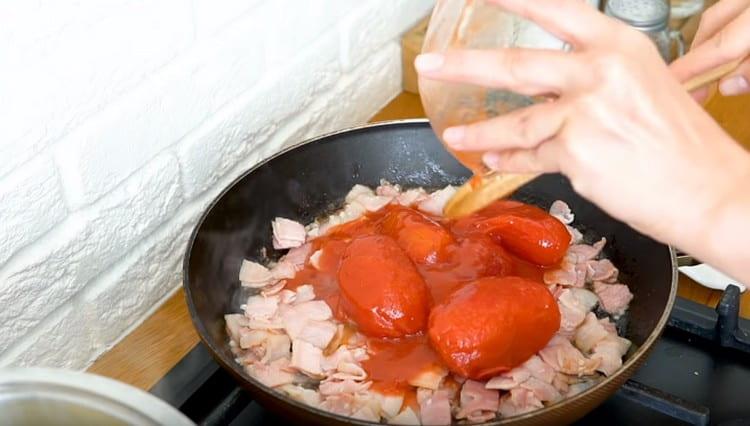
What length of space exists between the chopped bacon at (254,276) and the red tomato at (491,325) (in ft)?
0.65

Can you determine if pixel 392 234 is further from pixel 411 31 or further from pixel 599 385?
pixel 411 31

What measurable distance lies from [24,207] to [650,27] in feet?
2.74

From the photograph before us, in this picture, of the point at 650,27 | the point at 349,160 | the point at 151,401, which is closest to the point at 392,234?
the point at 349,160

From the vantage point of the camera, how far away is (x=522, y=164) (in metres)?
0.61

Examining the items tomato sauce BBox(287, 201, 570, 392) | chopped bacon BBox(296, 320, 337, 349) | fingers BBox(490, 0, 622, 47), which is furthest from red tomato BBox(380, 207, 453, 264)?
fingers BBox(490, 0, 622, 47)

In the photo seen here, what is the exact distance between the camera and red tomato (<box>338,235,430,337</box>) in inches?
31.6

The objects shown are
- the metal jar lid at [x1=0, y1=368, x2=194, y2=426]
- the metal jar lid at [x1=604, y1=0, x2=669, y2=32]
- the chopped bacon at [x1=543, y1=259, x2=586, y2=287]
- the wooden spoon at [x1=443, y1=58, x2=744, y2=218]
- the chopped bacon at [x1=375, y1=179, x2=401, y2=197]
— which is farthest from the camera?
the metal jar lid at [x1=604, y1=0, x2=669, y2=32]

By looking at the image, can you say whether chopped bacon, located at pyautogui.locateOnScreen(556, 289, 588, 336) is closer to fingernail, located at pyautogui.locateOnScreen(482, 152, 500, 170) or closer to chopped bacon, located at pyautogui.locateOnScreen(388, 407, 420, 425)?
chopped bacon, located at pyautogui.locateOnScreen(388, 407, 420, 425)

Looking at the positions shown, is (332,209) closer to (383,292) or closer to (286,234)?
(286,234)

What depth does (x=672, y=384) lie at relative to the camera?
2.86ft

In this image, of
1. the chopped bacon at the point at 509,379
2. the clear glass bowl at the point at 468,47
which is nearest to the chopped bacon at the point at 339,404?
the chopped bacon at the point at 509,379

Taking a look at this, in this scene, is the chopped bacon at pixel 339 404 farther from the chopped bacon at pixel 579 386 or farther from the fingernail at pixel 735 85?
the fingernail at pixel 735 85

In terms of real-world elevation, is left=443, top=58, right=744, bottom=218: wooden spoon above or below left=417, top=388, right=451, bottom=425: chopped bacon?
above

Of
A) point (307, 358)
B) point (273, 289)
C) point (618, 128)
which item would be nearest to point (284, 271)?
point (273, 289)
